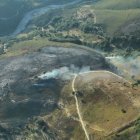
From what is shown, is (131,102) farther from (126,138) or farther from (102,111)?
(126,138)

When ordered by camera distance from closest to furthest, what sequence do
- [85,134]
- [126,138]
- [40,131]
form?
1. [126,138]
2. [85,134]
3. [40,131]

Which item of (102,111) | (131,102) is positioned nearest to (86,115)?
(102,111)

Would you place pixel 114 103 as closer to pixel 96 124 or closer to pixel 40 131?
pixel 96 124

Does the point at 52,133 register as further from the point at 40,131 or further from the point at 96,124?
the point at 96,124

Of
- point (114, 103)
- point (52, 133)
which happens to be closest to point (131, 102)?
point (114, 103)

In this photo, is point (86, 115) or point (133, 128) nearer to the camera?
point (133, 128)

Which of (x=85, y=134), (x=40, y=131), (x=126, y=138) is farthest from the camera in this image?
(x=40, y=131)

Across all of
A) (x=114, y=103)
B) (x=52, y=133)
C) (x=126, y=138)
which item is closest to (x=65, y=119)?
(x=52, y=133)
